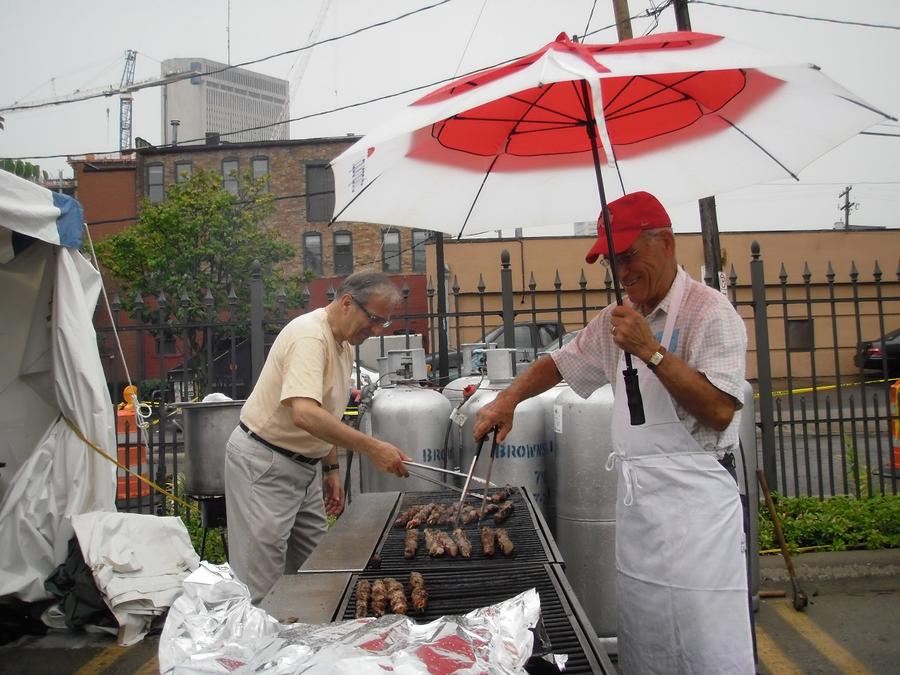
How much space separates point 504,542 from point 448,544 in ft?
0.78

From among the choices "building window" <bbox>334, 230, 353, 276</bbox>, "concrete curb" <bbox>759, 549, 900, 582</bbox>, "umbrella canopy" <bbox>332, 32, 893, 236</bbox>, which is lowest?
"concrete curb" <bbox>759, 549, 900, 582</bbox>

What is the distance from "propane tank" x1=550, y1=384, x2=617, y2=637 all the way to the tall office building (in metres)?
37.6

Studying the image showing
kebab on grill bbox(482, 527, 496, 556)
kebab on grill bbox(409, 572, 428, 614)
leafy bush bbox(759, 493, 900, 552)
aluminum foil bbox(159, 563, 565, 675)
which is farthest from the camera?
leafy bush bbox(759, 493, 900, 552)

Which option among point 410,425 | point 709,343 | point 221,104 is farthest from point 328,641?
point 221,104

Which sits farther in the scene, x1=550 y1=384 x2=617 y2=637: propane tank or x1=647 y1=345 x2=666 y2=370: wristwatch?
x1=550 y1=384 x2=617 y2=637: propane tank

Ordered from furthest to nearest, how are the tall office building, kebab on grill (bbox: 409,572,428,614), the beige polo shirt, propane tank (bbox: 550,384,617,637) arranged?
1. the tall office building
2. propane tank (bbox: 550,384,617,637)
3. the beige polo shirt
4. kebab on grill (bbox: 409,572,428,614)

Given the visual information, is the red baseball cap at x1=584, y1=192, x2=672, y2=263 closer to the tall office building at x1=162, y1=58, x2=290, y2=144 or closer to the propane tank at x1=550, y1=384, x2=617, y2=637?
the propane tank at x1=550, y1=384, x2=617, y2=637

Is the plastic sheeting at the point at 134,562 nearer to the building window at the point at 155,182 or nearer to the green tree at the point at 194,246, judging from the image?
the green tree at the point at 194,246

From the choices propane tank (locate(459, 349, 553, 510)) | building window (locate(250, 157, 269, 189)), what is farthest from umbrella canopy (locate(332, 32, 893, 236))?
building window (locate(250, 157, 269, 189))

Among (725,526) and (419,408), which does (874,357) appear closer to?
(419,408)

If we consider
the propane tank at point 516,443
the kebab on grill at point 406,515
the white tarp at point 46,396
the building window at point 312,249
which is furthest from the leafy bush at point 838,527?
the building window at point 312,249

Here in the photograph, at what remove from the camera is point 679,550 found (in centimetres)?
242

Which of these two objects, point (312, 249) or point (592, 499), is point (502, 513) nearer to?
point (592, 499)

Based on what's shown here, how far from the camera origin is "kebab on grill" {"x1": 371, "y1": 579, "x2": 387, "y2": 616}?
2119mm
